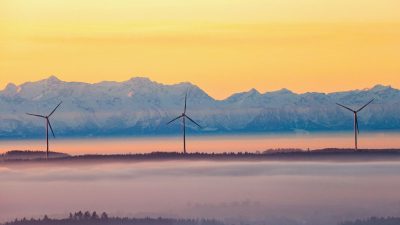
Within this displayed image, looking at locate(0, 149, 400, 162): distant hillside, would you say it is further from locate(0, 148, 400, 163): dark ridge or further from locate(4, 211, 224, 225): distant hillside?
locate(4, 211, 224, 225): distant hillside

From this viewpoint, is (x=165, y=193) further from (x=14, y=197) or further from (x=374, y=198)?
(x=374, y=198)

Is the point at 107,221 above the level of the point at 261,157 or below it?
below

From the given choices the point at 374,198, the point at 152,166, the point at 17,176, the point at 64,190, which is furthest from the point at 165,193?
the point at 152,166

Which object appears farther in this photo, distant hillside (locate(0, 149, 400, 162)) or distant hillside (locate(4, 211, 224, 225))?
distant hillside (locate(0, 149, 400, 162))

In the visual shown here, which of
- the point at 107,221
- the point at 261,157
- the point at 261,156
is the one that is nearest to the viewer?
the point at 107,221

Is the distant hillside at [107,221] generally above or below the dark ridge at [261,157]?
below

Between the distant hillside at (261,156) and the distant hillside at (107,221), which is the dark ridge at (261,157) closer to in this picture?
the distant hillside at (261,156)

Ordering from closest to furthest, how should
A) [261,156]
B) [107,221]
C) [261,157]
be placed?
[107,221] < [261,157] < [261,156]

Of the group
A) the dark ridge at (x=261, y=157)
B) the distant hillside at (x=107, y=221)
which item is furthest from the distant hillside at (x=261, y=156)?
the distant hillside at (x=107, y=221)

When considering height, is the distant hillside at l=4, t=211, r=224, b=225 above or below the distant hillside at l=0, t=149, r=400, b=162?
below

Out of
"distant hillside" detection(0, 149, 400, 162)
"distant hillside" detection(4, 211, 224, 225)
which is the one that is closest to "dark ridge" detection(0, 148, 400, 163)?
"distant hillside" detection(0, 149, 400, 162)

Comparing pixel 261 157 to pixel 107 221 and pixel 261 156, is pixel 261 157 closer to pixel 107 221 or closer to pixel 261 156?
pixel 261 156

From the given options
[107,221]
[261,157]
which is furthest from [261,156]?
Answer: [107,221]
